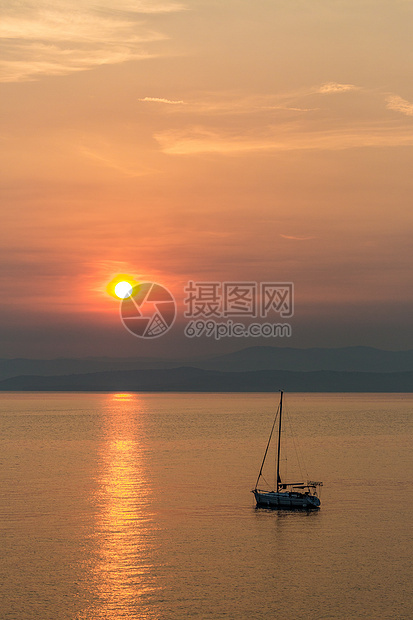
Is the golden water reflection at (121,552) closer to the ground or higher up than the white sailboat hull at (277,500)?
closer to the ground

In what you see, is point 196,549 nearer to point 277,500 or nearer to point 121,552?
point 121,552

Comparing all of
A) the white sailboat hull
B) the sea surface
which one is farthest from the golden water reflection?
the white sailboat hull

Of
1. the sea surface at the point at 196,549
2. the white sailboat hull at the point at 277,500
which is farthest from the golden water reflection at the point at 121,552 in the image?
the white sailboat hull at the point at 277,500

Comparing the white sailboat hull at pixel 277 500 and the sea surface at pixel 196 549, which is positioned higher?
the white sailboat hull at pixel 277 500

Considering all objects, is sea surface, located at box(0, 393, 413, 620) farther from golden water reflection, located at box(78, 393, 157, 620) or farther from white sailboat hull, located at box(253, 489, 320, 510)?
white sailboat hull, located at box(253, 489, 320, 510)

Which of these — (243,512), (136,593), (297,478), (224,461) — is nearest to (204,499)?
(243,512)

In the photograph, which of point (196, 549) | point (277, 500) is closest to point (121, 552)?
point (196, 549)

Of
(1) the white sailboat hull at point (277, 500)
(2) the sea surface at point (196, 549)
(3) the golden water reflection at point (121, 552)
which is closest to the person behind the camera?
(3) the golden water reflection at point (121, 552)

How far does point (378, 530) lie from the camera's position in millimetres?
85438

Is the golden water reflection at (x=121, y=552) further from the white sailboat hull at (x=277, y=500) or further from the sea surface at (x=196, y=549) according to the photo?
the white sailboat hull at (x=277, y=500)

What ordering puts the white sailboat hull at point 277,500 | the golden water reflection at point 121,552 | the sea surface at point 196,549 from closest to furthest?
the golden water reflection at point 121,552 < the sea surface at point 196,549 < the white sailboat hull at point 277,500

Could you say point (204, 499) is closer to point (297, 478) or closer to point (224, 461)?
point (297, 478)

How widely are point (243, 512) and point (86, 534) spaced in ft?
75.1

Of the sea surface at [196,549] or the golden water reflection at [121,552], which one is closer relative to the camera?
the golden water reflection at [121,552]
